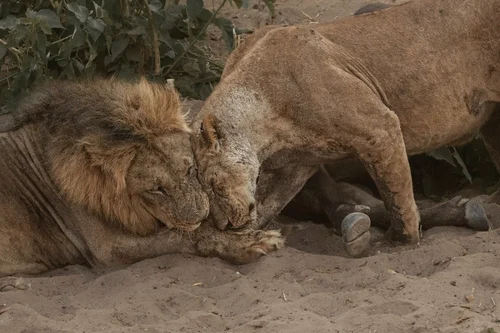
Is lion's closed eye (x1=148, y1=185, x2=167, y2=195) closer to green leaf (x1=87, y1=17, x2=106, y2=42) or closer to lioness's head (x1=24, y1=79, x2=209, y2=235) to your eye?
lioness's head (x1=24, y1=79, x2=209, y2=235)

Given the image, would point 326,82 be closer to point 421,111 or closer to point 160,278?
point 421,111

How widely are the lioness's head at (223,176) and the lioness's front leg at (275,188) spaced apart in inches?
11.2

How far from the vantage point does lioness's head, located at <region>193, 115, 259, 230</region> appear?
5.95 metres

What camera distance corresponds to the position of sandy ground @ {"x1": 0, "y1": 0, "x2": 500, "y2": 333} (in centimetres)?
504

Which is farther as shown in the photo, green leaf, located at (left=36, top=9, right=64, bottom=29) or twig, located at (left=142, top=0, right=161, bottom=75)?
twig, located at (left=142, top=0, right=161, bottom=75)

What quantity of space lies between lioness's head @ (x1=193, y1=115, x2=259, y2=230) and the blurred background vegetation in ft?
4.77

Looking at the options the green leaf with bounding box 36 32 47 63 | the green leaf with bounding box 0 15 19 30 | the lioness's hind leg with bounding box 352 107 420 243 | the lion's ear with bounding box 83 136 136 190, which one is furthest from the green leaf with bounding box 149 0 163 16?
the lioness's hind leg with bounding box 352 107 420 243

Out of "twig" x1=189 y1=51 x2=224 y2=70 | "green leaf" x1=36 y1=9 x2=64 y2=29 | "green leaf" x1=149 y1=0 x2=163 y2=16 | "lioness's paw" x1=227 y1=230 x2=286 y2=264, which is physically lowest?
"lioness's paw" x1=227 y1=230 x2=286 y2=264

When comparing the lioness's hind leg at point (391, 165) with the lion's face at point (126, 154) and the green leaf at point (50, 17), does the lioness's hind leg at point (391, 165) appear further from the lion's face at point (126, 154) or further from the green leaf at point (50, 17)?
the green leaf at point (50, 17)

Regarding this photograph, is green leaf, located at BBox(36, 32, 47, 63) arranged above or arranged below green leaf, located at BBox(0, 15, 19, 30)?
below

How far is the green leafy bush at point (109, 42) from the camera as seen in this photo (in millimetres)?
7215

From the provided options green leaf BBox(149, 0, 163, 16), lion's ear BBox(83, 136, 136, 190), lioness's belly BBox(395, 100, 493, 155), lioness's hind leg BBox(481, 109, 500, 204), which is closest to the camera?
lion's ear BBox(83, 136, 136, 190)

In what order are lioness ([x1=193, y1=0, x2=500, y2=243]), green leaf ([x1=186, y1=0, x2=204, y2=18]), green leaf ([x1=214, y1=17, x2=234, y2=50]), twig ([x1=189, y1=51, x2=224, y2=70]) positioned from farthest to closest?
twig ([x1=189, y1=51, x2=224, y2=70]) → green leaf ([x1=214, y1=17, x2=234, y2=50]) → green leaf ([x1=186, y1=0, x2=204, y2=18]) → lioness ([x1=193, y1=0, x2=500, y2=243])

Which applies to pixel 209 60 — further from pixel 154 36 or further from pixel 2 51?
pixel 2 51
